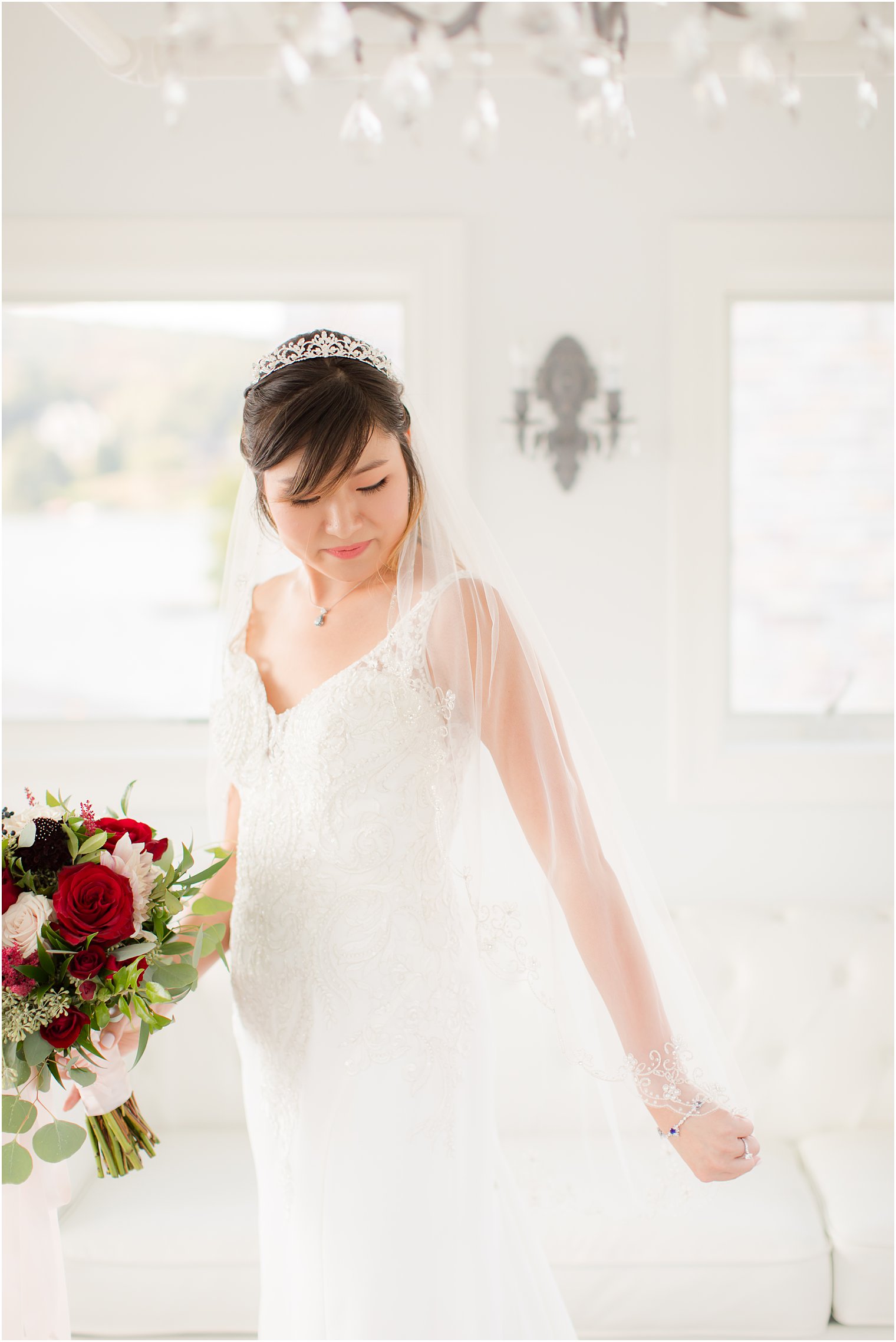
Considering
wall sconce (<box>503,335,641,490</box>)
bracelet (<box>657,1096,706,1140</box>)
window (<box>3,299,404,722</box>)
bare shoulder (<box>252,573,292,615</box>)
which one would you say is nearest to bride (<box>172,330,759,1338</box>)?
bracelet (<box>657,1096,706,1140</box>)

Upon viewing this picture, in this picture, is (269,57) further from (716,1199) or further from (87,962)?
(716,1199)

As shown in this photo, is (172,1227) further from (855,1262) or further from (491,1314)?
(855,1262)

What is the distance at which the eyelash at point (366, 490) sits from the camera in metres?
1.37

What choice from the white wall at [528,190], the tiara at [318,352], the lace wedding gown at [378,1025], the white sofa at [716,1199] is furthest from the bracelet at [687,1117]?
the white wall at [528,190]

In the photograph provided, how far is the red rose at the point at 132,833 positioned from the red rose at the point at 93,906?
3.6 inches

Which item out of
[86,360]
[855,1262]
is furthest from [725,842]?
[86,360]

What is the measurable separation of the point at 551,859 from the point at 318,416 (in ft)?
2.28

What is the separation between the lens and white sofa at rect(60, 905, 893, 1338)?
210 cm

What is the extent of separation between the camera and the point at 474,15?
786mm

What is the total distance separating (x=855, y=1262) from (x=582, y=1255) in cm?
58

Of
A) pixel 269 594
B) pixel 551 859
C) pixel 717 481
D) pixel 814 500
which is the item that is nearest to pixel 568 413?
pixel 717 481

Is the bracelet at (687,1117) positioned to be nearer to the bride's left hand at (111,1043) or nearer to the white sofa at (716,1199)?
the bride's left hand at (111,1043)

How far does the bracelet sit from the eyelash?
3.08 ft

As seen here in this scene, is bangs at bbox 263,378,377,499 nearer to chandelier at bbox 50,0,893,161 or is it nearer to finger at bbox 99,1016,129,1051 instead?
chandelier at bbox 50,0,893,161
